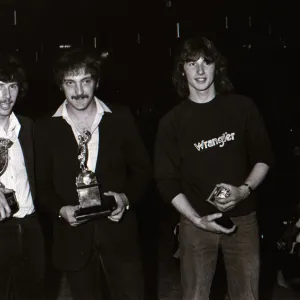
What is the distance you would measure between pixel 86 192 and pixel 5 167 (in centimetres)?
41

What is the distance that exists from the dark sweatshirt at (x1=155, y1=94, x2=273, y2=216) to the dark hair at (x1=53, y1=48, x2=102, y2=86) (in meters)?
0.42

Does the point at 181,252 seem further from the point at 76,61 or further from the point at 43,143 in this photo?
the point at 76,61

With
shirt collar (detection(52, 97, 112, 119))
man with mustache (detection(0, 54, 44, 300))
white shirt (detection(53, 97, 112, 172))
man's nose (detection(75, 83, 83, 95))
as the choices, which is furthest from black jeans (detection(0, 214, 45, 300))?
man's nose (detection(75, 83, 83, 95))

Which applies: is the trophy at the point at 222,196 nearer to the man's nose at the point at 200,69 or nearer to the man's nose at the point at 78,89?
the man's nose at the point at 200,69

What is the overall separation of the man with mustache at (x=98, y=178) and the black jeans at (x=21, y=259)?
0.09m

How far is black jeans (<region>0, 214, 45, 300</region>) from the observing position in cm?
240

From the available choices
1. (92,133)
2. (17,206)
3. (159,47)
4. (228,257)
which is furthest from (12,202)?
(159,47)

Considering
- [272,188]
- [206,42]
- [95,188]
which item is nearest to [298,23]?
[272,188]

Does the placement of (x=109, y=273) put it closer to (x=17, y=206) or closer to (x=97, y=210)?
(x=97, y=210)

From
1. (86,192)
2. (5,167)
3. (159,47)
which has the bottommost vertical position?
(86,192)

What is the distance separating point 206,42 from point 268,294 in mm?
2203

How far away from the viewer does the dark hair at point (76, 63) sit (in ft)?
8.07

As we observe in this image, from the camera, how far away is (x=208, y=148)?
2412mm

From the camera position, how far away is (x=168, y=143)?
249cm
